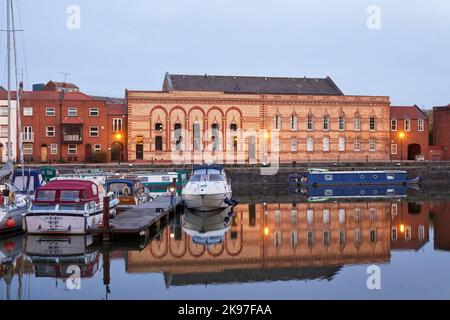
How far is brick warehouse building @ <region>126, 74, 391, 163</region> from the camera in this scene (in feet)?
236

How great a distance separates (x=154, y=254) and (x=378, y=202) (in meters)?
26.2

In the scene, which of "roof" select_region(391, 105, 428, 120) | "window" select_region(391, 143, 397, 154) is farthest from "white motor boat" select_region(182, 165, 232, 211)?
"roof" select_region(391, 105, 428, 120)

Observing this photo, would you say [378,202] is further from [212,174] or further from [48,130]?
[48,130]

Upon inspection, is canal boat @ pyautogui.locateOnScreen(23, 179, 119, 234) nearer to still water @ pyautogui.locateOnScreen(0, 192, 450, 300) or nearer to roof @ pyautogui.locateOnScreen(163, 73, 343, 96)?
still water @ pyautogui.locateOnScreen(0, 192, 450, 300)

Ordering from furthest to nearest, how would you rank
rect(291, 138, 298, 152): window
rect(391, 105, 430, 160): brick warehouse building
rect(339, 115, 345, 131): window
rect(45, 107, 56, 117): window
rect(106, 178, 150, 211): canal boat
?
rect(391, 105, 430, 160): brick warehouse building
rect(339, 115, 345, 131): window
rect(291, 138, 298, 152): window
rect(45, 107, 56, 117): window
rect(106, 178, 150, 211): canal boat

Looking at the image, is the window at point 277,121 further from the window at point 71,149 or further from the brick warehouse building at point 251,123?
the window at point 71,149

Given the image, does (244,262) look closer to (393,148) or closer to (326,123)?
(326,123)

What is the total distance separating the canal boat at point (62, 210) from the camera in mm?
26469

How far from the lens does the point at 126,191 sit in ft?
123

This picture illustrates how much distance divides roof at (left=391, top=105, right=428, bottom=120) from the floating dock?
1934 inches

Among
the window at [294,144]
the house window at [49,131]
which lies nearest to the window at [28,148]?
the house window at [49,131]

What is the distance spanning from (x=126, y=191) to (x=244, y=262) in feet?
51.5

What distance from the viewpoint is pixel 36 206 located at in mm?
26953

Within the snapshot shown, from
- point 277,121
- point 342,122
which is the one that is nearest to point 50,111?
point 277,121
